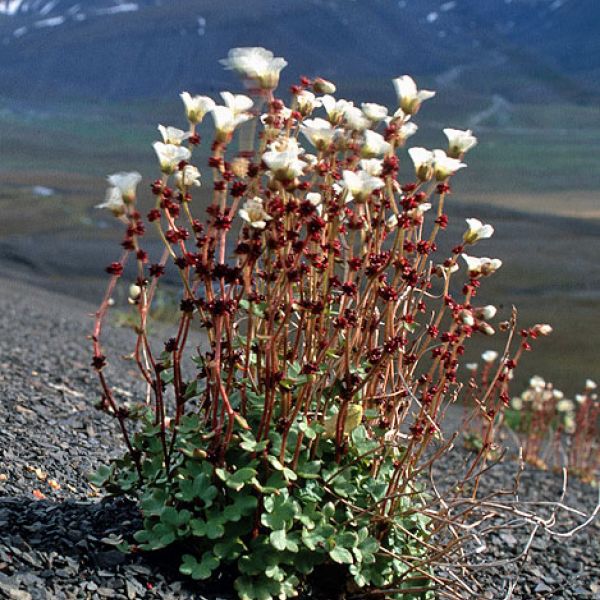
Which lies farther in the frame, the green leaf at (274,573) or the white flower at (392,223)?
the white flower at (392,223)

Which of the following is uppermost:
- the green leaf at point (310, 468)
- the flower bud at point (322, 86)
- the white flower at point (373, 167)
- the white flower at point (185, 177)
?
the flower bud at point (322, 86)

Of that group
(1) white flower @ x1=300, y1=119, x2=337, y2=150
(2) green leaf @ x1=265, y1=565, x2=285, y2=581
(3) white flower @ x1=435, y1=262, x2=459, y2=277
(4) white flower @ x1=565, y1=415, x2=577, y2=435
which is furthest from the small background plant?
(1) white flower @ x1=300, y1=119, x2=337, y2=150

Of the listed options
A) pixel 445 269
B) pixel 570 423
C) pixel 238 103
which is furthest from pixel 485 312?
pixel 570 423

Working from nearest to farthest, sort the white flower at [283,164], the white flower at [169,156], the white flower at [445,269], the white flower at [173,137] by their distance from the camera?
1. the white flower at [283,164]
2. the white flower at [169,156]
3. the white flower at [173,137]
4. the white flower at [445,269]

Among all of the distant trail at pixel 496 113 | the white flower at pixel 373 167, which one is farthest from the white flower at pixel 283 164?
the distant trail at pixel 496 113

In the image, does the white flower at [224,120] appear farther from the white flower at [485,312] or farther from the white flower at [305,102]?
the white flower at [485,312]

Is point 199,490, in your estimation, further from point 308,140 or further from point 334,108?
point 334,108
